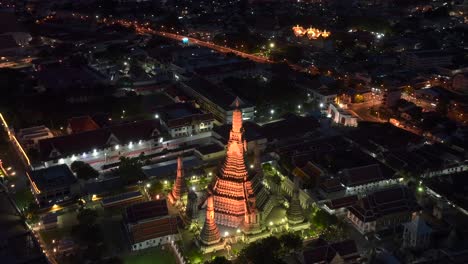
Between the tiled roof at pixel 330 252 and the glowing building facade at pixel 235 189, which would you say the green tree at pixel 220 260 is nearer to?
the glowing building facade at pixel 235 189

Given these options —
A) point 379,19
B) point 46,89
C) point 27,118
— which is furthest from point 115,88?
point 379,19

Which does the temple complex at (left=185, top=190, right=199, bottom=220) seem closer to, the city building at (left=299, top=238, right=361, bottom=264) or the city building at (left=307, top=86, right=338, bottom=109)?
the city building at (left=299, top=238, right=361, bottom=264)

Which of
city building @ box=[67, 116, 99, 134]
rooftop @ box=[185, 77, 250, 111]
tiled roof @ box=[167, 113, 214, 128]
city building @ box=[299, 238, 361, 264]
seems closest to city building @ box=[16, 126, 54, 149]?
A: city building @ box=[67, 116, 99, 134]

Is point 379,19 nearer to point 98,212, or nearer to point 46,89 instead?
point 46,89

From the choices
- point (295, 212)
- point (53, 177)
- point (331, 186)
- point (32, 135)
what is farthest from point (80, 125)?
Result: point (331, 186)

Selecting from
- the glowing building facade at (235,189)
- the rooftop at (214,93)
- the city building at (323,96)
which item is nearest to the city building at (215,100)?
the rooftop at (214,93)
